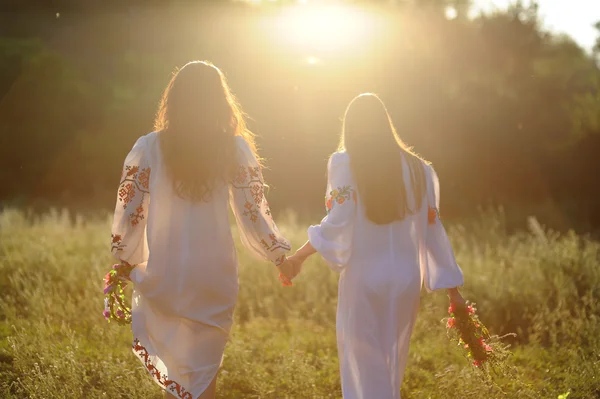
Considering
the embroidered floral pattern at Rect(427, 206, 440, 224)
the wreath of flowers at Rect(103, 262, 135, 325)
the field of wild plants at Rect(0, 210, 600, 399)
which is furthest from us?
the field of wild plants at Rect(0, 210, 600, 399)

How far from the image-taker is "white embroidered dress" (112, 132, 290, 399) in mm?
3994

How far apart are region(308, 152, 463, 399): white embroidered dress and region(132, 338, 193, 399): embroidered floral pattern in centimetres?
98

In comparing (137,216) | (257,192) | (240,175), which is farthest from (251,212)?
(137,216)

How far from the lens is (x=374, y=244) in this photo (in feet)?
13.6

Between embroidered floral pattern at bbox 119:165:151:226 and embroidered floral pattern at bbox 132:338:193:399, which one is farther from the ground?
embroidered floral pattern at bbox 119:165:151:226

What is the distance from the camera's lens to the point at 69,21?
1104 inches

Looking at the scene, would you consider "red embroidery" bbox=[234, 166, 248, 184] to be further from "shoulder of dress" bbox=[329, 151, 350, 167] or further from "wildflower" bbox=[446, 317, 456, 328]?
"wildflower" bbox=[446, 317, 456, 328]

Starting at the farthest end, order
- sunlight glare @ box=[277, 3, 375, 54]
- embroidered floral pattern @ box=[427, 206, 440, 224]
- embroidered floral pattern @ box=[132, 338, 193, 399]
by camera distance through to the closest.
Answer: sunlight glare @ box=[277, 3, 375, 54] < embroidered floral pattern @ box=[427, 206, 440, 224] < embroidered floral pattern @ box=[132, 338, 193, 399]

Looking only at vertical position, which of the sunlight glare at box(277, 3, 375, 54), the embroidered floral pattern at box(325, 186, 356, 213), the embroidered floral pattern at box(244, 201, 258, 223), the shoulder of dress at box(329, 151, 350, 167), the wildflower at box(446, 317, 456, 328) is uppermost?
the sunlight glare at box(277, 3, 375, 54)

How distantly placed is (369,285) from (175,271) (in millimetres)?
1142

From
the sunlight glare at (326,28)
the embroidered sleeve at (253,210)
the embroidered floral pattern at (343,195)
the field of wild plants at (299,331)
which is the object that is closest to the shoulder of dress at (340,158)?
the embroidered floral pattern at (343,195)

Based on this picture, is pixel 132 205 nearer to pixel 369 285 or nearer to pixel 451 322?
pixel 369 285

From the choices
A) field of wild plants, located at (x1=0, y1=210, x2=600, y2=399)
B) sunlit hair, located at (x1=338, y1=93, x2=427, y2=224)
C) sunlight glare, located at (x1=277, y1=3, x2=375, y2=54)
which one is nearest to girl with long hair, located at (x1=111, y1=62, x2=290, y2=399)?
sunlit hair, located at (x1=338, y1=93, x2=427, y2=224)

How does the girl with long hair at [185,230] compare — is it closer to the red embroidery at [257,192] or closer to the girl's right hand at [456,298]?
the red embroidery at [257,192]
